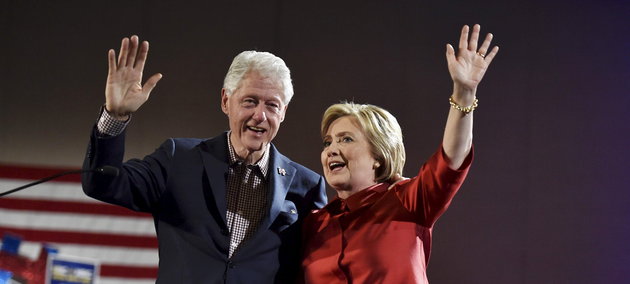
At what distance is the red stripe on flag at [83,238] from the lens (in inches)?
142

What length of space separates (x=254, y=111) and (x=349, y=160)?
0.37 m

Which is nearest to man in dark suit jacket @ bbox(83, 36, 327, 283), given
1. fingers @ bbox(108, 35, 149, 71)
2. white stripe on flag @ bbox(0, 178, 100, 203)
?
fingers @ bbox(108, 35, 149, 71)

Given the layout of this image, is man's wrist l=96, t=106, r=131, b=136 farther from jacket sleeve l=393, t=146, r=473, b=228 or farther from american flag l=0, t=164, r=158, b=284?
american flag l=0, t=164, r=158, b=284

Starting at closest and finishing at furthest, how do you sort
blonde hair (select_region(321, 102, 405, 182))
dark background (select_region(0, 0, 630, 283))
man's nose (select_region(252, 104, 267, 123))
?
man's nose (select_region(252, 104, 267, 123))
blonde hair (select_region(321, 102, 405, 182))
dark background (select_region(0, 0, 630, 283))

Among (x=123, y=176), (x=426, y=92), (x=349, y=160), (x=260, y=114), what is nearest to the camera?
(x=123, y=176)

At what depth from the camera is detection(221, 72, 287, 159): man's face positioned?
201cm

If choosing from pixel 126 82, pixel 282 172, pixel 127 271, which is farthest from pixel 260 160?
pixel 127 271

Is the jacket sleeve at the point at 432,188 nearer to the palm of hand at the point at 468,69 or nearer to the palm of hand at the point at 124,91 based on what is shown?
the palm of hand at the point at 468,69

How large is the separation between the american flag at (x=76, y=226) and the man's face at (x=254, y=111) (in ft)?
6.17

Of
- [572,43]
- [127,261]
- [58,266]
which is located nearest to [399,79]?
[572,43]

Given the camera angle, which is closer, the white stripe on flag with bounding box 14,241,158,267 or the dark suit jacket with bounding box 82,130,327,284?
the dark suit jacket with bounding box 82,130,327,284

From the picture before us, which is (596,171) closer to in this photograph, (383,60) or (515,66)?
(515,66)

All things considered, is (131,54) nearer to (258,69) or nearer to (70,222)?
(258,69)

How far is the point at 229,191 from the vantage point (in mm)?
1995
